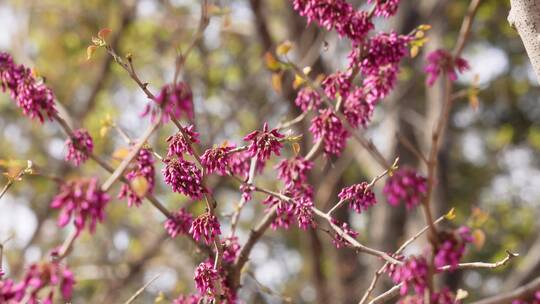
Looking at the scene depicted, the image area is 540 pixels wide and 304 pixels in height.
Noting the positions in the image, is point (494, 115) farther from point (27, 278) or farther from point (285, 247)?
point (27, 278)

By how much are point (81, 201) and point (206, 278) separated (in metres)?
0.78

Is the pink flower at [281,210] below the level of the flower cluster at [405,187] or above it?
above

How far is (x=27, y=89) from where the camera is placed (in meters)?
2.12

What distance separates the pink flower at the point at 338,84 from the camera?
2.46 meters

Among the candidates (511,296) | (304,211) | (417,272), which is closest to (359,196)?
(304,211)

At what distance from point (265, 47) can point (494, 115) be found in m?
7.88

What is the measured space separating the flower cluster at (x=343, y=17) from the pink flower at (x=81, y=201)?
126 centimetres

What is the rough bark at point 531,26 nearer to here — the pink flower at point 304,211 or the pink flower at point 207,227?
the pink flower at point 304,211

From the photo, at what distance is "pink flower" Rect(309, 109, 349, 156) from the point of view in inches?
94.4

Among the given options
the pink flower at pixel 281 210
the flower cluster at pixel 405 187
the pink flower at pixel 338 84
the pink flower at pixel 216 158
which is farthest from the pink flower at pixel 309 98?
the flower cluster at pixel 405 187

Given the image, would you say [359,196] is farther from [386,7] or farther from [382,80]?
[386,7]

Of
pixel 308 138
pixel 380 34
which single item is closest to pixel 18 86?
pixel 380 34

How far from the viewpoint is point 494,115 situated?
12.7 m

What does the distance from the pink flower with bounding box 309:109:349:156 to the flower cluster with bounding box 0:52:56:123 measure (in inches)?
39.5
